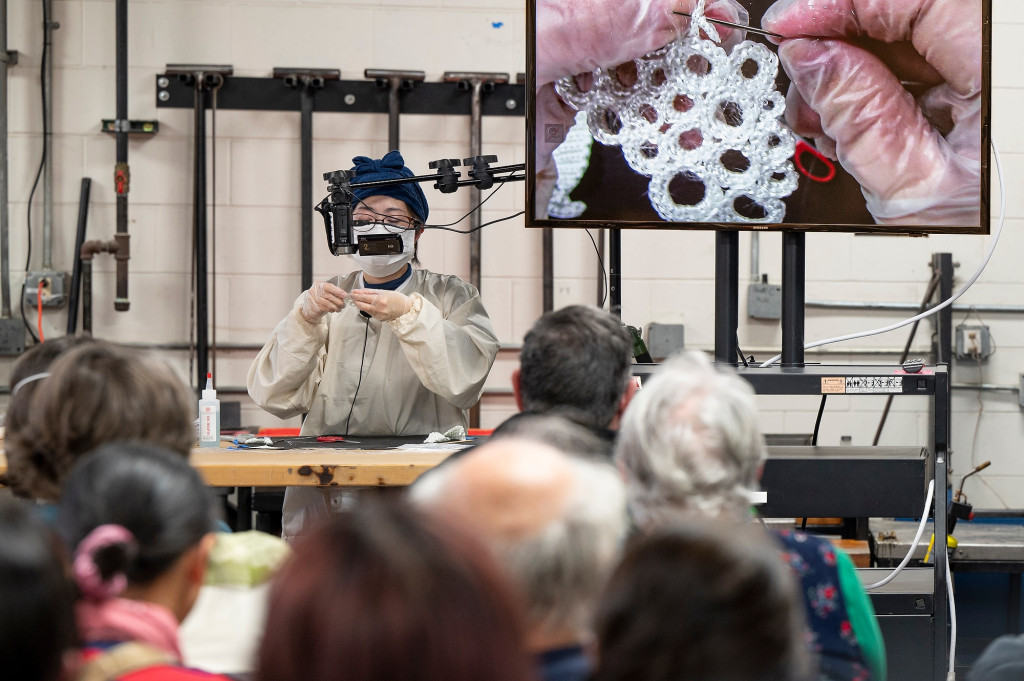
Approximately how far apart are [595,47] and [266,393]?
1195 millimetres

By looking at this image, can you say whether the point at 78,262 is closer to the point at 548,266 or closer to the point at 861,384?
the point at 548,266

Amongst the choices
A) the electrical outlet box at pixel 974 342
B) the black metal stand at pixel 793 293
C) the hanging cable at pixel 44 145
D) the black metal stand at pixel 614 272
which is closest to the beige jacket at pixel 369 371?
the black metal stand at pixel 614 272

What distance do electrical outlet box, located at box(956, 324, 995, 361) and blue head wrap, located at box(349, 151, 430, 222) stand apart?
2.34 meters

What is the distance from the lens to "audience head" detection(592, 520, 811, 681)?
27.5 inches

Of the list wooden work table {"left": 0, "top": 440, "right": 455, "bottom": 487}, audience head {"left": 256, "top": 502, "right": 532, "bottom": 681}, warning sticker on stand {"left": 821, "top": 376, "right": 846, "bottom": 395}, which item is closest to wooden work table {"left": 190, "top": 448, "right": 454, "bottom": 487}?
wooden work table {"left": 0, "top": 440, "right": 455, "bottom": 487}

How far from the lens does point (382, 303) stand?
2.50m

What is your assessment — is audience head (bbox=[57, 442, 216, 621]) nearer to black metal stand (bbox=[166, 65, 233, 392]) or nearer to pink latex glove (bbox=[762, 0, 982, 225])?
pink latex glove (bbox=[762, 0, 982, 225])

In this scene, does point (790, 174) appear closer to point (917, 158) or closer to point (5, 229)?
point (917, 158)

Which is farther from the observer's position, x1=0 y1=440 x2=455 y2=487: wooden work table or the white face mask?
the white face mask

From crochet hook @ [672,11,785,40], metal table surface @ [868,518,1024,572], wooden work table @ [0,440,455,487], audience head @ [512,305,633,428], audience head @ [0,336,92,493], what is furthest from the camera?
metal table surface @ [868,518,1024,572]

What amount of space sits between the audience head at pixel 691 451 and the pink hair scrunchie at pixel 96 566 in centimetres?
59

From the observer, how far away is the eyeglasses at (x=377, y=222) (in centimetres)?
264

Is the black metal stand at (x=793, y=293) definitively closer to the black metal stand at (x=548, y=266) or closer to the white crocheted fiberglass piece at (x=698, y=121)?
the white crocheted fiberglass piece at (x=698, y=121)

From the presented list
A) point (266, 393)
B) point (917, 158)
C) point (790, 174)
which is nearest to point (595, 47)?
point (790, 174)
